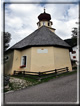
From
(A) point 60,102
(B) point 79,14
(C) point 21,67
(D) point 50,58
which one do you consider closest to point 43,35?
(D) point 50,58

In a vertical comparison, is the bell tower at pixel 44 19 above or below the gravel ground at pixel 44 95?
above

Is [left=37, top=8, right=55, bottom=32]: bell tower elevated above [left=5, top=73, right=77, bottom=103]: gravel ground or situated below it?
above

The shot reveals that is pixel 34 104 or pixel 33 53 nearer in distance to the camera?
pixel 34 104

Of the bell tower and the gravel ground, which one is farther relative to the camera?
the bell tower

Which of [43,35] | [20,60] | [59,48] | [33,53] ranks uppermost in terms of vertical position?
[43,35]

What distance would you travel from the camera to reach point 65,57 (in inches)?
440

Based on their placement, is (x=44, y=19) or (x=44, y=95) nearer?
(x=44, y=95)

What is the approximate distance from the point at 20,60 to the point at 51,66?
197 inches

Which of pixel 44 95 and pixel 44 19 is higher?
pixel 44 19

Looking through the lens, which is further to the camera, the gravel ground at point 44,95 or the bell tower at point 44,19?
the bell tower at point 44,19

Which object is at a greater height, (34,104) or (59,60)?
(59,60)

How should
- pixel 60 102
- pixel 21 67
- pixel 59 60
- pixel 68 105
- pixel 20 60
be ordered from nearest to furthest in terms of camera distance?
pixel 68 105 → pixel 60 102 → pixel 59 60 → pixel 21 67 → pixel 20 60

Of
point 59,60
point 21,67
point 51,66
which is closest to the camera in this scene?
point 51,66

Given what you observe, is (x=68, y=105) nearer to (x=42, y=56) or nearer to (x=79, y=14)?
(x=79, y=14)
